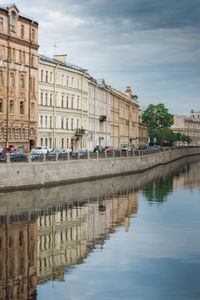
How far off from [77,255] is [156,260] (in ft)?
10.4

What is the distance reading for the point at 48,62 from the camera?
238 feet

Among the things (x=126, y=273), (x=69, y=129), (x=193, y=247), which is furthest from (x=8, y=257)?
(x=69, y=129)

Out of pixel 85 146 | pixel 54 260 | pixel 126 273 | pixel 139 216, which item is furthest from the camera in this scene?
pixel 85 146

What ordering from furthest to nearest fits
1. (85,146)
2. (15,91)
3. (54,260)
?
(85,146) < (15,91) < (54,260)

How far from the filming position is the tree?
152 m

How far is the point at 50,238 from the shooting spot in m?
26.9

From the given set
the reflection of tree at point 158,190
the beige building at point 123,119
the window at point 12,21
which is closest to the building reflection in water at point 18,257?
the reflection of tree at point 158,190

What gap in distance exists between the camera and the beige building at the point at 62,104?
7219cm

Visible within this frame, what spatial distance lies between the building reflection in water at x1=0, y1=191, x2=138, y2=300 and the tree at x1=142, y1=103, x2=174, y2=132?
112m

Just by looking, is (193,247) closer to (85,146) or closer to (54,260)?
(54,260)

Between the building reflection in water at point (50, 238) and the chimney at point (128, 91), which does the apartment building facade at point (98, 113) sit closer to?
the chimney at point (128, 91)

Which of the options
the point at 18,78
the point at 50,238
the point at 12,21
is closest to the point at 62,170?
the point at 18,78

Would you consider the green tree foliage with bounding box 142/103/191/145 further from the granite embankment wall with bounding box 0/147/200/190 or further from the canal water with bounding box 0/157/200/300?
the canal water with bounding box 0/157/200/300

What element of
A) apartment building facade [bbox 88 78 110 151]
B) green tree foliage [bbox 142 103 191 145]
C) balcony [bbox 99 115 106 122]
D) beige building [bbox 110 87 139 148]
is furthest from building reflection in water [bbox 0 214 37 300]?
green tree foliage [bbox 142 103 191 145]
